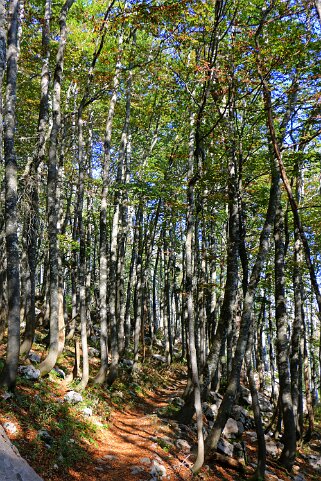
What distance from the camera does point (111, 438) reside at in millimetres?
9078

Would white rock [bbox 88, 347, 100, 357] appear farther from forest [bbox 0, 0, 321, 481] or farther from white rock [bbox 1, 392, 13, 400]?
white rock [bbox 1, 392, 13, 400]

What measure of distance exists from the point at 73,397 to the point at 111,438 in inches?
57.6

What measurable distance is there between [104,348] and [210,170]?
6932 millimetres

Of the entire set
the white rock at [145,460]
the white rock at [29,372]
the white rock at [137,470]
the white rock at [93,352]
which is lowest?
the white rock at [145,460]

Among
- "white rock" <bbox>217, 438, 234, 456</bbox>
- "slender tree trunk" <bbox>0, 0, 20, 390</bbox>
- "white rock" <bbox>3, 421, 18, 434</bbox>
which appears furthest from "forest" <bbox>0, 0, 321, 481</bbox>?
"white rock" <bbox>3, 421, 18, 434</bbox>

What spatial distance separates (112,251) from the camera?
13125mm

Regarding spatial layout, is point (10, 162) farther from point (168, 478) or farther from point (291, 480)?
point (291, 480)

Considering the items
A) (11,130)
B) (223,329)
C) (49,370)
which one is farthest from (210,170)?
(49,370)

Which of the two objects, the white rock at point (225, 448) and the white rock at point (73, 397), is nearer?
the white rock at point (73, 397)

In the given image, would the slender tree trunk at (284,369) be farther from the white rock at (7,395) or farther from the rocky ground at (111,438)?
the white rock at (7,395)

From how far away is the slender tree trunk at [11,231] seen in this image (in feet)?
22.4

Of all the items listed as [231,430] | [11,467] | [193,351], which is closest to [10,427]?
[11,467]

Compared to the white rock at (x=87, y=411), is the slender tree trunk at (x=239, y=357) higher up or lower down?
higher up

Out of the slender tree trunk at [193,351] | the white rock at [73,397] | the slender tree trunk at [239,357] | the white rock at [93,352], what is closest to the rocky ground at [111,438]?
the white rock at [73,397]
